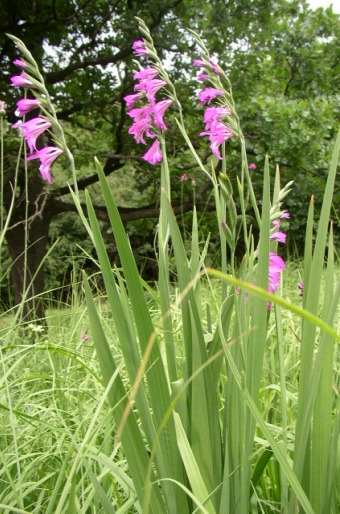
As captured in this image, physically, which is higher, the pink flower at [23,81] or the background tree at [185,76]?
the background tree at [185,76]

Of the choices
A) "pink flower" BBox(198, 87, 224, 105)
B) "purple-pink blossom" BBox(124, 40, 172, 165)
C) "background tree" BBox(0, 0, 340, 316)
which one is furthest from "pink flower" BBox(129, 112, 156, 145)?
"background tree" BBox(0, 0, 340, 316)

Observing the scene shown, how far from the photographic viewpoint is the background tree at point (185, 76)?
487 centimetres

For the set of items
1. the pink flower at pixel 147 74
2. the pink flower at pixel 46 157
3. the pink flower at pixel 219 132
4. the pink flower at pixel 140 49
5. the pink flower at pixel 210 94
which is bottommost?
the pink flower at pixel 46 157

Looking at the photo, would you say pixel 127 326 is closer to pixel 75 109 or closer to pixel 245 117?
pixel 245 117

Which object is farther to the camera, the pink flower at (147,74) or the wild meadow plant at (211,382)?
the pink flower at (147,74)

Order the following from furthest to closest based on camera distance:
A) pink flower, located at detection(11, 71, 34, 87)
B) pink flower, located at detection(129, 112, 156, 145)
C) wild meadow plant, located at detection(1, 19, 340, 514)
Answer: pink flower, located at detection(129, 112, 156, 145)
pink flower, located at detection(11, 71, 34, 87)
wild meadow plant, located at detection(1, 19, 340, 514)

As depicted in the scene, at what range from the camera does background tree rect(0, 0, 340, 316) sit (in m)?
4.87

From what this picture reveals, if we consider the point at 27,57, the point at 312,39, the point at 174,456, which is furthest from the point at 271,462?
the point at 312,39

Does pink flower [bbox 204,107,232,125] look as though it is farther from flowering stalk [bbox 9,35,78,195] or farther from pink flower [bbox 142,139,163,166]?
flowering stalk [bbox 9,35,78,195]

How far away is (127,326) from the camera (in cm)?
79

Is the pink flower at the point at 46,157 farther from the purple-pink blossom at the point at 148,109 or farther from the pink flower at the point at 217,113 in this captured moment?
the pink flower at the point at 217,113

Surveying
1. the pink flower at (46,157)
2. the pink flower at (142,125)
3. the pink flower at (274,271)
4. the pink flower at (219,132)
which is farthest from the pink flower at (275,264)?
the pink flower at (46,157)

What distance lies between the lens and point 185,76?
5.88 meters

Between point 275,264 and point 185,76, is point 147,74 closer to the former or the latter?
point 275,264
